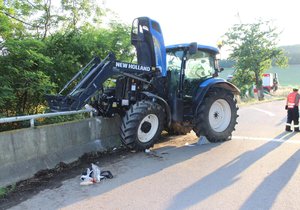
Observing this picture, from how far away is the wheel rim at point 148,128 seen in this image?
7512 mm

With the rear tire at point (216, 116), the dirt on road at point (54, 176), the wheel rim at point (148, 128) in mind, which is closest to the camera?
the dirt on road at point (54, 176)

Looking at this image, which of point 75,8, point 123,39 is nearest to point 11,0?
point 75,8

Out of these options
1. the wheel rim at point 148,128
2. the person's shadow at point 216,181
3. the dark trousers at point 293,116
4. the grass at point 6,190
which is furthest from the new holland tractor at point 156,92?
the dark trousers at point 293,116

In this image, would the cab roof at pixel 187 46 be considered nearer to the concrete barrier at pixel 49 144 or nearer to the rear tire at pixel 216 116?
the rear tire at pixel 216 116

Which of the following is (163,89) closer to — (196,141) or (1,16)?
(196,141)

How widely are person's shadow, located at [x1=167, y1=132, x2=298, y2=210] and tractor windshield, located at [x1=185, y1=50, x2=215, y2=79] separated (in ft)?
8.36

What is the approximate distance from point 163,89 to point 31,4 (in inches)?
238

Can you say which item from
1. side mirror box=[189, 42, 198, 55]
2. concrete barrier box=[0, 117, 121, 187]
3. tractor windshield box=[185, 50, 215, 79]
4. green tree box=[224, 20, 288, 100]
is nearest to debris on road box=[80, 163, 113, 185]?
concrete barrier box=[0, 117, 121, 187]

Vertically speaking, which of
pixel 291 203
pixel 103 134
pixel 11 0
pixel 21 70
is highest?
pixel 11 0

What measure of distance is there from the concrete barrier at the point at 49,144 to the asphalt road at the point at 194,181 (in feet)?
2.31

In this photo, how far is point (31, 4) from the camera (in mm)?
11406

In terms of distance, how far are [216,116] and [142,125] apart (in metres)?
2.60

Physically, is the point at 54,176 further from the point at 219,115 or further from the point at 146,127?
the point at 219,115

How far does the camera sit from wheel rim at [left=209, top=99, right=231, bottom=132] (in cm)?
907
